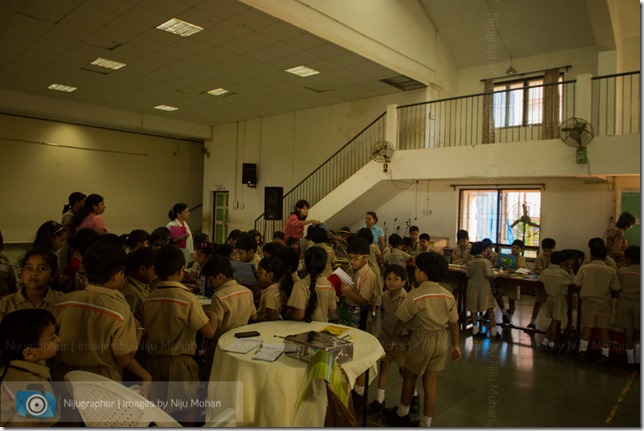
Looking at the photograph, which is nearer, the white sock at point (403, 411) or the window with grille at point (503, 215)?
the white sock at point (403, 411)

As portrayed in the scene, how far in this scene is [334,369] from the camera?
2.06 m

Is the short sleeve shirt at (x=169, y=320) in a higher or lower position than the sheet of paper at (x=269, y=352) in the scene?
higher

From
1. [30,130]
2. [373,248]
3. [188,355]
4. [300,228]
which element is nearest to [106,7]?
[300,228]

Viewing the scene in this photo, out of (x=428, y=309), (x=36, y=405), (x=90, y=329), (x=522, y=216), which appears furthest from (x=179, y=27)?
(x=522, y=216)

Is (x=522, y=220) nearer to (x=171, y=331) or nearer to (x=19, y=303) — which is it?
(x=171, y=331)

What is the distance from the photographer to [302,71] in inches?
340

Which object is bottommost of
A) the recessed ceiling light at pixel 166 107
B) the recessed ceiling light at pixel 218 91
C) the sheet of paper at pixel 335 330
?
the sheet of paper at pixel 335 330

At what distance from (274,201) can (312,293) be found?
8185mm

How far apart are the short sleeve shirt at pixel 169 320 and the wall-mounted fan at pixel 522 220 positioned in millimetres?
7876

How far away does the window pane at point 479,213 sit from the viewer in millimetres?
9156

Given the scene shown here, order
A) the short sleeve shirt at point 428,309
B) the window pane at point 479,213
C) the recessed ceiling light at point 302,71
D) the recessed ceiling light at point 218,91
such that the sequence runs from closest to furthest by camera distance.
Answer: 1. the short sleeve shirt at point 428,309
2. the recessed ceiling light at point 302,71
3. the window pane at point 479,213
4. the recessed ceiling light at point 218,91

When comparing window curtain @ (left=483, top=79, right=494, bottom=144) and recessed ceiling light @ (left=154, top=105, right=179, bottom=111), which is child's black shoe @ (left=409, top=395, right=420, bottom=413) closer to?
window curtain @ (left=483, top=79, right=494, bottom=144)

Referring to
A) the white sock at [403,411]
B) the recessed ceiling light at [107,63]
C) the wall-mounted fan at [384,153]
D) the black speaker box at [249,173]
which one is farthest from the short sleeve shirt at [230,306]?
the black speaker box at [249,173]

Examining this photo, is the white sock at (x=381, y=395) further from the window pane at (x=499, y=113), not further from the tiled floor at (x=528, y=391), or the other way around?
the window pane at (x=499, y=113)
